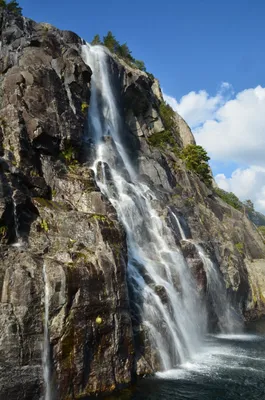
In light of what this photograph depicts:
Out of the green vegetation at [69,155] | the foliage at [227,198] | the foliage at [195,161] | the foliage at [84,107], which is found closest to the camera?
the green vegetation at [69,155]

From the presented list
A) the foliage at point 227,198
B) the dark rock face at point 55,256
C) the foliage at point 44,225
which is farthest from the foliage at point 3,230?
the foliage at point 227,198

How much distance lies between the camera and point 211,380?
18.0 metres

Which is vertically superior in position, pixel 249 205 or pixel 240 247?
pixel 249 205

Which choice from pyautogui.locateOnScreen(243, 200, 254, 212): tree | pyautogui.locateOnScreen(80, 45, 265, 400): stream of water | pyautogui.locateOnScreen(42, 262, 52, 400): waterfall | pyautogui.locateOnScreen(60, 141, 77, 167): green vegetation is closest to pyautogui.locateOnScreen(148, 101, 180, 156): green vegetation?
pyautogui.locateOnScreen(80, 45, 265, 400): stream of water

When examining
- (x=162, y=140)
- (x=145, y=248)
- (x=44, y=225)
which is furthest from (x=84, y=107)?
(x=162, y=140)

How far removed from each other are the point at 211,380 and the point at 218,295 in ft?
57.7

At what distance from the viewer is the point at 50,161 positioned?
26.6 meters

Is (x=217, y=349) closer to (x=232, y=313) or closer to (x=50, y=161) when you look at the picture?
(x=232, y=313)

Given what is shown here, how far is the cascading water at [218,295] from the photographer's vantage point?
111 ft

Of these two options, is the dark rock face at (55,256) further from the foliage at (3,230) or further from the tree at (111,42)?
the tree at (111,42)

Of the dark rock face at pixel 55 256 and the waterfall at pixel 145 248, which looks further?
the waterfall at pixel 145 248

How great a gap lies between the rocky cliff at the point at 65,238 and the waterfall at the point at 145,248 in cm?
148

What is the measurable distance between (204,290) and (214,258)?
241 inches

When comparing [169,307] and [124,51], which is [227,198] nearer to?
[124,51]
